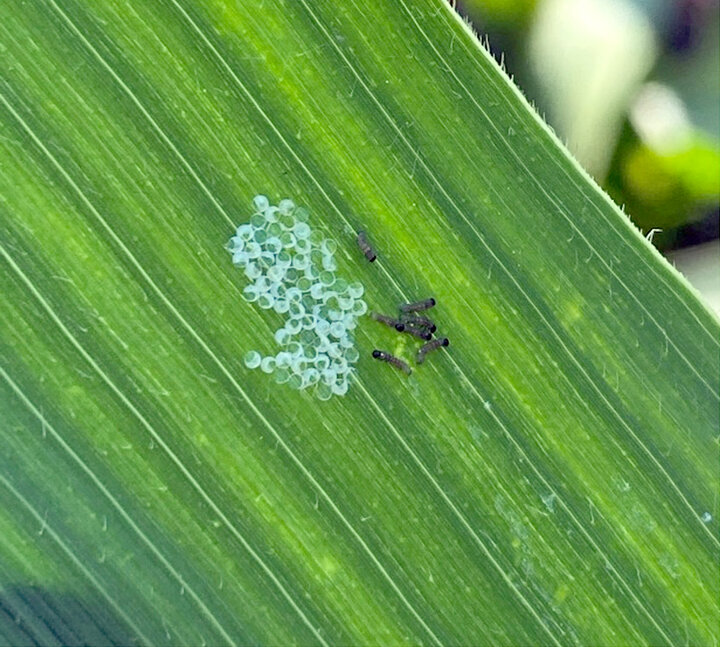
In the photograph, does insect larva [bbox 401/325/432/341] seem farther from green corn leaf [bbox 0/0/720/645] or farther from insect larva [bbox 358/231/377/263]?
insect larva [bbox 358/231/377/263]

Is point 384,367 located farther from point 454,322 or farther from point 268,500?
point 268,500

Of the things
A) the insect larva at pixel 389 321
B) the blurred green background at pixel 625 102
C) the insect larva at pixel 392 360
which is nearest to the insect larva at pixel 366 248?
the insect larva at pixel 389 321

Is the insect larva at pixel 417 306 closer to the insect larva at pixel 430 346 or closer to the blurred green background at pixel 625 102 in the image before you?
the insect larva at pixel 430 346

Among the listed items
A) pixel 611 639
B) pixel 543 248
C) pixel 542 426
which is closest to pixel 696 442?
pixel 542 426

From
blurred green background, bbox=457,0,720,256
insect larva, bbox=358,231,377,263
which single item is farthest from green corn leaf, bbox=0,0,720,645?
blurred green background, bbox=457,0,720,256

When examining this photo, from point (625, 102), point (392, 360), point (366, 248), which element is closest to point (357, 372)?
point (392, 360)
